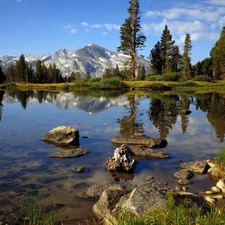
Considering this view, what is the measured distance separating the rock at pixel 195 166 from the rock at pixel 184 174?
0.48m

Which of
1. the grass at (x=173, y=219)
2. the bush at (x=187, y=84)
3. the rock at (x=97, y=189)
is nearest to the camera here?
the grass at (x=173, y=219)

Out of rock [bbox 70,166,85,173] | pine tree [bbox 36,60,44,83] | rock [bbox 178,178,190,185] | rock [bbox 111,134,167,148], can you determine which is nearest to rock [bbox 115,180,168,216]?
rock [bbox 178,178,190,185]

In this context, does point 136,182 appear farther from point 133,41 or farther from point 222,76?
point 222,76

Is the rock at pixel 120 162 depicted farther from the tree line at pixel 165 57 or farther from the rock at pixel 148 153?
the tree line at pixel 165 57

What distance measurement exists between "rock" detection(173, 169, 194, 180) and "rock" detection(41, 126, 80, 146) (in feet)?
20.8

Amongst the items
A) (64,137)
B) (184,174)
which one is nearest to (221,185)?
(184,174)

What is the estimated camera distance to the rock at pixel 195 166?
1047cm

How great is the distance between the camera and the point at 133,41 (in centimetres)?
7619

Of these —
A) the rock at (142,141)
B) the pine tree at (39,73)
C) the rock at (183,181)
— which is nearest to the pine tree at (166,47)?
the pine tree at (39,73)

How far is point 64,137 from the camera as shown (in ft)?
49.5

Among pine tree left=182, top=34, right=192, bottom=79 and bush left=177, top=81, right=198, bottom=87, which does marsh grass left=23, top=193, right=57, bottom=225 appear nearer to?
bush left=177, top=81, right=198, bottom=87

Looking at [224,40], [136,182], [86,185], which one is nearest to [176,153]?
[136,182]

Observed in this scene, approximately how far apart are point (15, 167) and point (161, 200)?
695 cm

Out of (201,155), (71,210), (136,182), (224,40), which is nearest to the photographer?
(71,210)
